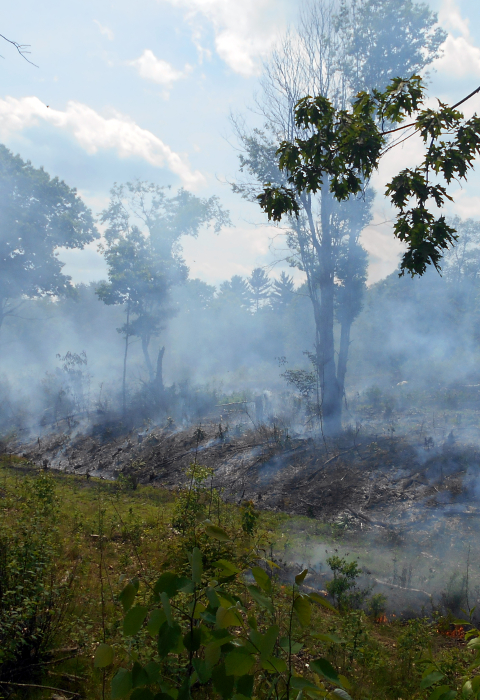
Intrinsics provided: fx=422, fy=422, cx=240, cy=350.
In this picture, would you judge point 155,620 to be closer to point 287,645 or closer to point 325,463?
point 287,645

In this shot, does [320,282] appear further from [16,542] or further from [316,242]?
[16,542]

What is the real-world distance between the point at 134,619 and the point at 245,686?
34 cm

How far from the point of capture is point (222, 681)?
1.09m

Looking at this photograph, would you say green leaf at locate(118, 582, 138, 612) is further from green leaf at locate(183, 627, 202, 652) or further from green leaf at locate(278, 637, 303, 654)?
green leaf at locate(278, 637, 303, 654)

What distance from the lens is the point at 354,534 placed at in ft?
28.0

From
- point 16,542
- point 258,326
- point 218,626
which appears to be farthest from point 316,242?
point 258,326

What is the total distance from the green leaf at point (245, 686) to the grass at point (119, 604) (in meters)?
0.21

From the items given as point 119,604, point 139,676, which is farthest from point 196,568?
point 119,604

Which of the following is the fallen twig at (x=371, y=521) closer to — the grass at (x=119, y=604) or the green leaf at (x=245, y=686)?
the grass at (x=119, y=604)

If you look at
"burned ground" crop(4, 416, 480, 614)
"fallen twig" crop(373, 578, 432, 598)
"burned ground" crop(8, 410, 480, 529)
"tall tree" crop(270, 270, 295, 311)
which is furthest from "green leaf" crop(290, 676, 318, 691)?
"tall tree" crop(270, 270, 295, 311)

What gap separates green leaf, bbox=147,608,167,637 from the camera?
108 centimetres

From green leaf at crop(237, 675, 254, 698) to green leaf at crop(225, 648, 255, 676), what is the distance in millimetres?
60

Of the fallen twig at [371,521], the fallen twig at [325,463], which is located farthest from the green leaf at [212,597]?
the fallen twig at [325,463]

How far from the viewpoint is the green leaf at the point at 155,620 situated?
1.08 metres
